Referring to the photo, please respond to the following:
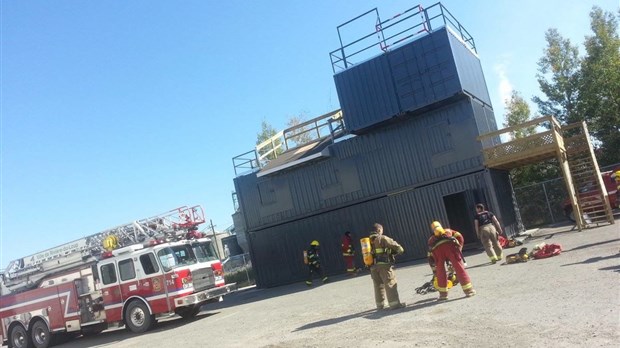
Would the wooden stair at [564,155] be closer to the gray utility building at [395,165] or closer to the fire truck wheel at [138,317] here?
the gray utility building at [395,165]

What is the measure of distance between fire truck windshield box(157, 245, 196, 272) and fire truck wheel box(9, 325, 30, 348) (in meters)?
6.64

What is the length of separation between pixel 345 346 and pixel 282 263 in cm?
1530

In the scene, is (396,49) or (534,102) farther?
(534,102)

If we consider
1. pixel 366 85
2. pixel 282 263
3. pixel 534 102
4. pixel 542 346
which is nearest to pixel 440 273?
pixel 542 346

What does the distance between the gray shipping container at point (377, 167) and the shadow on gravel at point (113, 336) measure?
7.14 metres

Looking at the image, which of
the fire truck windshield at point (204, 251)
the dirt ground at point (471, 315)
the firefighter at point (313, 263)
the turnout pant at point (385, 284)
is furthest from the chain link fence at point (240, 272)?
the turnout pant at point (385, 284)

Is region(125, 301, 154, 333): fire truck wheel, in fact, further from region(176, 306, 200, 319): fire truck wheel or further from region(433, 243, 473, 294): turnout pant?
region(433, 243, 473, 294): turnout pant

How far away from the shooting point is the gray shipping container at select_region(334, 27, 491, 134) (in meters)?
18.1

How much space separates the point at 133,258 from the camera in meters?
15.1

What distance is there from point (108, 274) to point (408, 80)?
12.9 metres

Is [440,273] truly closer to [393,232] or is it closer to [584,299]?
[584,299]

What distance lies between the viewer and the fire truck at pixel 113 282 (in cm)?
1471

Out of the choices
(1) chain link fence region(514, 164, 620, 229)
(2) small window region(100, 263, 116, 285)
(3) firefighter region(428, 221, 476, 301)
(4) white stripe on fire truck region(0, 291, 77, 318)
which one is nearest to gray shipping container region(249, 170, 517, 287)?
(1) chain link fence region(514, 164, 620, 229)

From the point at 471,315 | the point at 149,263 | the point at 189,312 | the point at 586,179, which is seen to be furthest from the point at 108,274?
the point at 586,179
